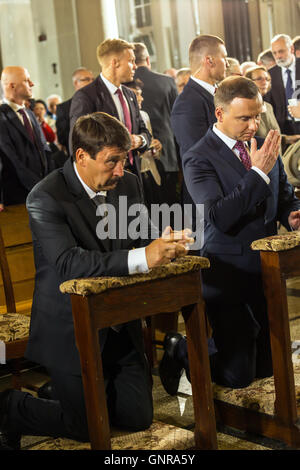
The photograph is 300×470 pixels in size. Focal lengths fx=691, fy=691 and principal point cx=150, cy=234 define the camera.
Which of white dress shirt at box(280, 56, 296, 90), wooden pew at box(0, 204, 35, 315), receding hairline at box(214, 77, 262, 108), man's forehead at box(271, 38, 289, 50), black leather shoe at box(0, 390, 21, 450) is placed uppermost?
man's forehead at box(271, 38, 289, 50)

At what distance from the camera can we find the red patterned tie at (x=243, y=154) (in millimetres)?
3299

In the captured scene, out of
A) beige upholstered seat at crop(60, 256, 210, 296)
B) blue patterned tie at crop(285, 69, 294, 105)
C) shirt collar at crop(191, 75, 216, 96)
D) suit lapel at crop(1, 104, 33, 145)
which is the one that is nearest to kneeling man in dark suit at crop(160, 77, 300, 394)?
beige upholstered seat at crop(60, 256, 210, 296)

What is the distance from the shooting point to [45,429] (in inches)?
107

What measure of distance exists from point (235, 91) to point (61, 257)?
126 centimetres

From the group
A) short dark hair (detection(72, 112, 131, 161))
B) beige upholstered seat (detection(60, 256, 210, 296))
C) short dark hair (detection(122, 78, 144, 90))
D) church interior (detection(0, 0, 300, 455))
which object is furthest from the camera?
short dark hair (detection(122, 78, 144, 90))

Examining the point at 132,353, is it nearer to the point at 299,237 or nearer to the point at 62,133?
the point at 299,237

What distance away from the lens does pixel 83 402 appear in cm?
268

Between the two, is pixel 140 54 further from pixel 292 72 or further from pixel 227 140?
pixel 227 140

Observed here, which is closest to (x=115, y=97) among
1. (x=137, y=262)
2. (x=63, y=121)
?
(x=63, y=121)

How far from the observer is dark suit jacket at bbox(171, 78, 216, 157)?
4270 millimetres

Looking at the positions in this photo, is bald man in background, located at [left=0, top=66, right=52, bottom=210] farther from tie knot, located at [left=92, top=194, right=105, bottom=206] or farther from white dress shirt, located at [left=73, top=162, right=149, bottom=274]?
white dress shirt, located at [left=73, top=162, right=149, bottom=274]

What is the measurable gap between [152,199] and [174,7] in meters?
8.69

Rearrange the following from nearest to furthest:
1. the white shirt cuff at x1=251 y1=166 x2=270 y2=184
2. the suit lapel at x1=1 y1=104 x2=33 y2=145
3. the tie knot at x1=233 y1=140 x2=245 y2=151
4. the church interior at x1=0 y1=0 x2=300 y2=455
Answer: the church interior at x1=0 y1=0 x2=300 y2=455, the white shirt cuff at x1=251 y1=166 x2=270 y2=184, the tie knot at x1=233 y1=140 x2=245 y2=151, the suit lapel at x1=1 y1=104 x2=33 y2=145

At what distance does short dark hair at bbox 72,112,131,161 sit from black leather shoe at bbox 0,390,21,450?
102cm
